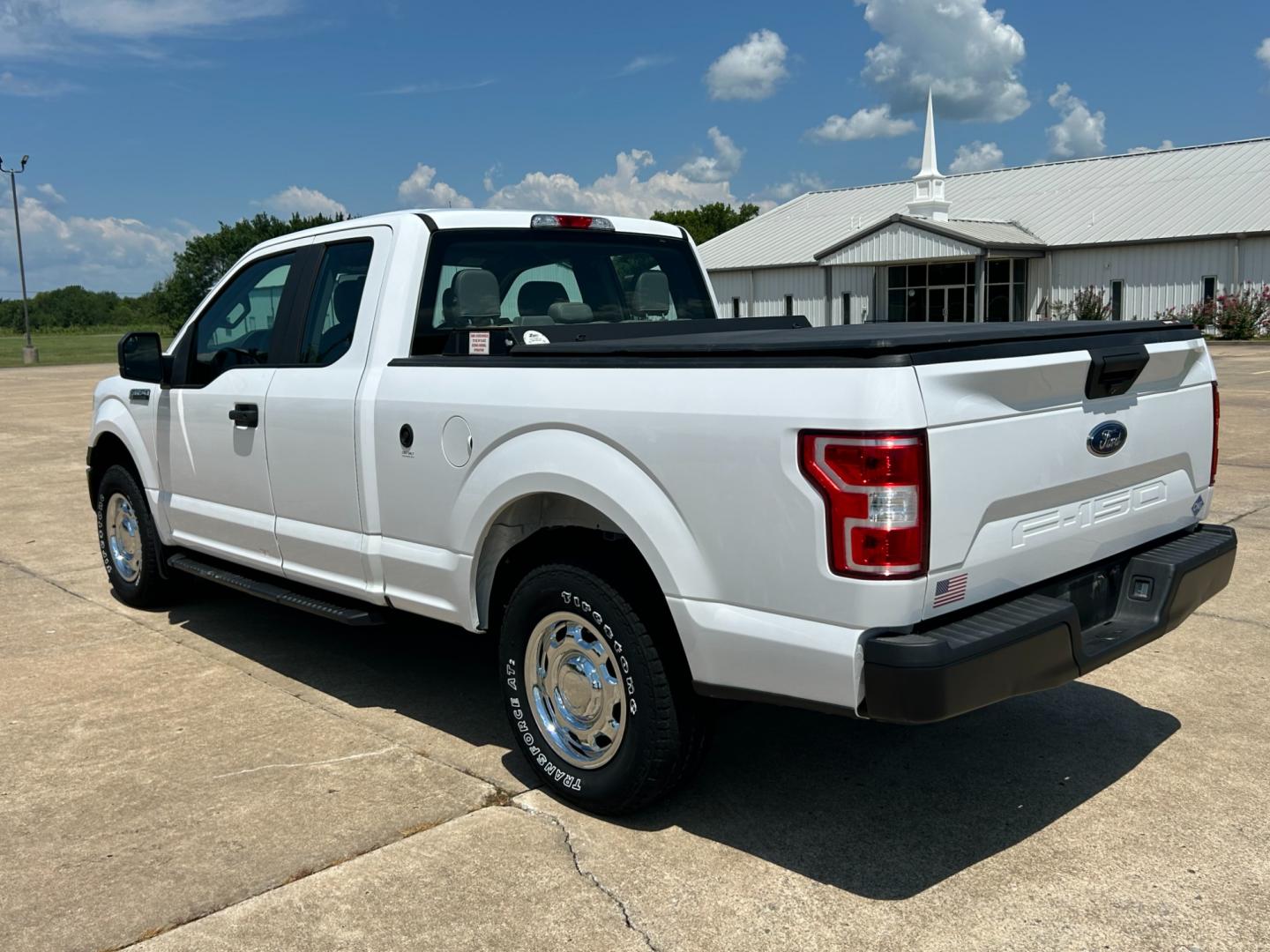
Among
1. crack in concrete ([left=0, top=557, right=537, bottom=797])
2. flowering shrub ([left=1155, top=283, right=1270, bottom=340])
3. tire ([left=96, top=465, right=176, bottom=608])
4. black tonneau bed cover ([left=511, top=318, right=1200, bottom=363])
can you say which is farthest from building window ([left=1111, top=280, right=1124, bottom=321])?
black tonneau bed cover ([left=511, top=318, right=1200, bottom=363])

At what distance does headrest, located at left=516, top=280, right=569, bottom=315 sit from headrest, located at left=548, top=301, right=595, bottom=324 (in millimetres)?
27

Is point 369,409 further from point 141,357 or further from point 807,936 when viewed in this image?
point 807,936

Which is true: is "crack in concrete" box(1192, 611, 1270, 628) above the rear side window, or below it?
below

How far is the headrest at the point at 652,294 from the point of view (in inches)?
217

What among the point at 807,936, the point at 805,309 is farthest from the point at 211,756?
the point at 805,309

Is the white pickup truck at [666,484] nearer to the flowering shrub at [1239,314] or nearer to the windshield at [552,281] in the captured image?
the windshield at [552,281]

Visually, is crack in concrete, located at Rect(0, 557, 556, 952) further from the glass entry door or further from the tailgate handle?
the glass entry door

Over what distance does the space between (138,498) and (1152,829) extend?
508 cm

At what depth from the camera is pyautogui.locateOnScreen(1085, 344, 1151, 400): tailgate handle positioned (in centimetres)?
349

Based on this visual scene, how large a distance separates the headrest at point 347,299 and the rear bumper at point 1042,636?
108 inches

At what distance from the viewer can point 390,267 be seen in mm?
4664

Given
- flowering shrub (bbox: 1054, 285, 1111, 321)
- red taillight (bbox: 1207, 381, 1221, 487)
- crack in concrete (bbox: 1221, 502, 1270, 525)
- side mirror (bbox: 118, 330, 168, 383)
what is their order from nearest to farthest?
1. red taillight (bbox: 1207, 381, 1221, 487)
2. side mirror (bbox: 118, 330, 168, 383)
3. crack in concrete (bbox: 1221, 502, 1270, 525)
4. flowering shrub (bbox: 1054, 285, 1111, 321)

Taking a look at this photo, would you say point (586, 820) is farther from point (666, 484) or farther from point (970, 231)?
point (970, 231)

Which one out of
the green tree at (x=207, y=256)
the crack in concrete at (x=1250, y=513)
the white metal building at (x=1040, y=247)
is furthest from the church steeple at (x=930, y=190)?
the green tree at (x=207, y=256)
